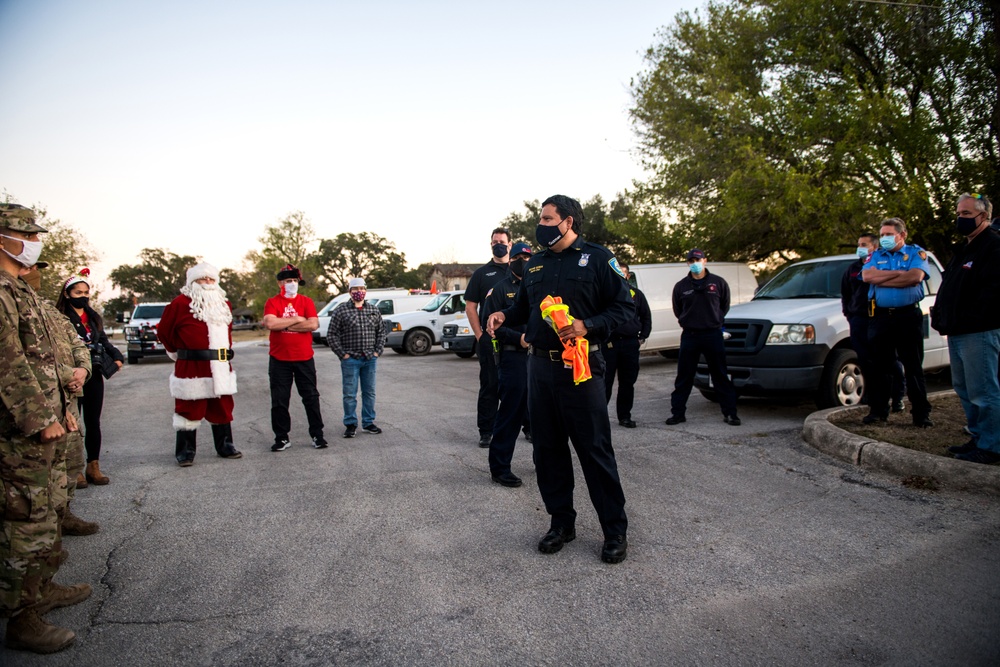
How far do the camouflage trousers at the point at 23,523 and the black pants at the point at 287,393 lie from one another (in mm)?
3916

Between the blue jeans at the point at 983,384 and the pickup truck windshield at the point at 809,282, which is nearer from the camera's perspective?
the blue jeans at the point at 983,384

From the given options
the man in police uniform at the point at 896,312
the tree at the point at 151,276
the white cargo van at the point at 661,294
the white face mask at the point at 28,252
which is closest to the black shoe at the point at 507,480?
the white face mask at the point at 28,252

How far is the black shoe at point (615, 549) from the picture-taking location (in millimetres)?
3750

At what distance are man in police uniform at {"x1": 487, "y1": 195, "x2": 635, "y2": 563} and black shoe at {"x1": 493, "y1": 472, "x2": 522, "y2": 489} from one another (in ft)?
4.01

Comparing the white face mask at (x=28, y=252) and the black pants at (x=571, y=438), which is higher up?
the white face mask at (x=28, y=252)

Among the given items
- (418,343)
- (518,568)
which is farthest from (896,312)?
(418,343)

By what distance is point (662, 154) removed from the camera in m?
18.7

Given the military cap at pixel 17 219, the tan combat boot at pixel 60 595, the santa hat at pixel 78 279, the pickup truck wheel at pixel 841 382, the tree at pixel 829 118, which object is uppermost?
the tree at pixel 829 118

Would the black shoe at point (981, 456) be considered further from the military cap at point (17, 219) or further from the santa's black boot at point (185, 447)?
the santa's black boot at point (185, 447)

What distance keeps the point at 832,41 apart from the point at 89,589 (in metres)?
18.0

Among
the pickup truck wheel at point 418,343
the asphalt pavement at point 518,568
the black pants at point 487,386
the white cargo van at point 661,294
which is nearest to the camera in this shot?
the asphalt pavement at point 518,568

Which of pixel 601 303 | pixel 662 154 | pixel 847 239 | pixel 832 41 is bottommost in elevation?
pixel 601 303

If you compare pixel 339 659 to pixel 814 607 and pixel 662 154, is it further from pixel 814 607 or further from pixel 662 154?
pixel 662 154


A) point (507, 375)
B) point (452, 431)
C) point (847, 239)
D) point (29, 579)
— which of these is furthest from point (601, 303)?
point (847, 239)
